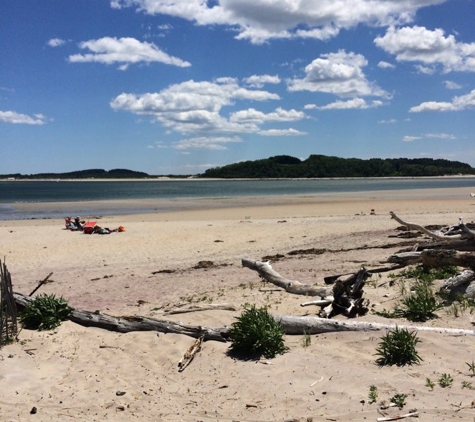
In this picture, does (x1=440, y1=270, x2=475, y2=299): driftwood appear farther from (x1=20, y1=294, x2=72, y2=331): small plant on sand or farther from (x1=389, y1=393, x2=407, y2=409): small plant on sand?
(x1=20, y1=294, x2=72, y2=331): small plant on sand

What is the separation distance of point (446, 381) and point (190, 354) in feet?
10.2

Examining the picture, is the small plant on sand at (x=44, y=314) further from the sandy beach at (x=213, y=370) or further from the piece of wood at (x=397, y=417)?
the piece of wood at (x=397, y=417)

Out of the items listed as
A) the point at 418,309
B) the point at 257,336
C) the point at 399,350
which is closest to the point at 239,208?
the point at 418,309

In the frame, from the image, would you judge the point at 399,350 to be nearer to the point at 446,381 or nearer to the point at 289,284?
the point at 446,381

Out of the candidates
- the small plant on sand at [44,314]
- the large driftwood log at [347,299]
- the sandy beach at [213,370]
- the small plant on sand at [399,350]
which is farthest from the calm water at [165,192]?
the small plant on sand at [399,350]

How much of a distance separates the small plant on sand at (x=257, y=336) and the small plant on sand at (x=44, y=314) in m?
2.96

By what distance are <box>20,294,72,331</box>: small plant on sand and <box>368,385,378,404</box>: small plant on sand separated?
4.92m

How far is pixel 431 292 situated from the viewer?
776 centimetres

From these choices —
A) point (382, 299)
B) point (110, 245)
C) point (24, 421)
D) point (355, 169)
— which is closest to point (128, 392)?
point (24, 421)

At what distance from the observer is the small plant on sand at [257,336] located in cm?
635

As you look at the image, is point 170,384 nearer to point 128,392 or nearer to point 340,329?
point 128,392

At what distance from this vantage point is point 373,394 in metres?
5.06

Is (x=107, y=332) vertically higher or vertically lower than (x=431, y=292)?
lower

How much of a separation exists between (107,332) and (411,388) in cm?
Answer: 454
